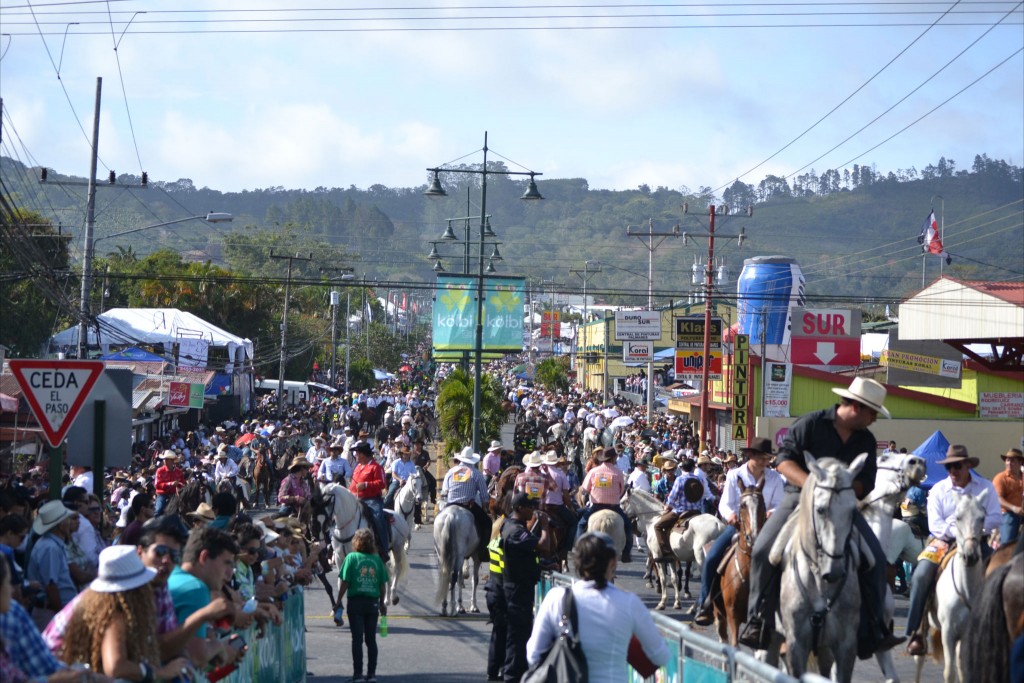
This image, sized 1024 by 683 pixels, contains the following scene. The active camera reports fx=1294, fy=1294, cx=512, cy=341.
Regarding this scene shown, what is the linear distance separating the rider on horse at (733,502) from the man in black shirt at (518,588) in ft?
5.48

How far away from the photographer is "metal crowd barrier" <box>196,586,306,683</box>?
995cm

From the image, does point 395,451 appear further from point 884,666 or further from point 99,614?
point 99,614

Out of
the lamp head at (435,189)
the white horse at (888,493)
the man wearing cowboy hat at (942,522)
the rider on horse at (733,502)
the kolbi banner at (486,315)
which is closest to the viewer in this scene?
the white horse at (888,493)

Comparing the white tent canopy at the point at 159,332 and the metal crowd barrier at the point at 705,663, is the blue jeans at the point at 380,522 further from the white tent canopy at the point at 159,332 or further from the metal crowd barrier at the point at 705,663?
the white tent canopy at the point at 159,332

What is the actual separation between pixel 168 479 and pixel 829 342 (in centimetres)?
3640

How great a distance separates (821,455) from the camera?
964 cm

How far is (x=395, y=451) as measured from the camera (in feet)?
92.1

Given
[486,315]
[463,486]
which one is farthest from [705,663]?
[486,315]

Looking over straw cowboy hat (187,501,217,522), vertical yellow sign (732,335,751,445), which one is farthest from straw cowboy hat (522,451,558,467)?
vertical yellow sign (732,335,751,445)

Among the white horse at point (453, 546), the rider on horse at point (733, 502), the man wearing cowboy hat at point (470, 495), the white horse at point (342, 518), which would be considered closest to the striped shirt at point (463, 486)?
the man wearing cowboy hat at point (470, 495)

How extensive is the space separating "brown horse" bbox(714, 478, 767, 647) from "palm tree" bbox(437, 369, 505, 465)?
26236mm

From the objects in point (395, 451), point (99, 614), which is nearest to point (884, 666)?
point (99, 614)

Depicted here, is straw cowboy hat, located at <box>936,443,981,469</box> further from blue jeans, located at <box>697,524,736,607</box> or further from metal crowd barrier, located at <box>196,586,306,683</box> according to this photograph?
metal crowd barrier, located at <box>196,586,306,683</box>

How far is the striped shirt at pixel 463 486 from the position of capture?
61.5 feet
